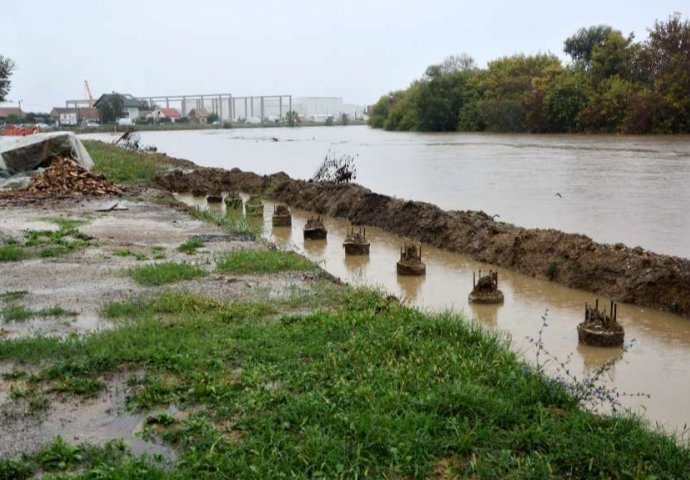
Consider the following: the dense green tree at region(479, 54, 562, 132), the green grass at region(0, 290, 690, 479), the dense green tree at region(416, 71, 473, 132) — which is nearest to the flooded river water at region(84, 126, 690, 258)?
the green grass at region(0, 290, 690, 479)

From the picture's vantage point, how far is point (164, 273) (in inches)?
328

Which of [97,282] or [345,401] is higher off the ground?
[345,401]

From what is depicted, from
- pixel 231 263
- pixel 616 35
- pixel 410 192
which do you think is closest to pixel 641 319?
pixel 231 263

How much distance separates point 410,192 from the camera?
21656mm

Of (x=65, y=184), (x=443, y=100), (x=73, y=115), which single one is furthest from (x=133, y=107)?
(x=65, y=184)

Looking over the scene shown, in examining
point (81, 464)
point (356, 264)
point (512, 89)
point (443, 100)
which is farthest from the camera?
point (443, 100)

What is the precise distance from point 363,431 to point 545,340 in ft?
11.5

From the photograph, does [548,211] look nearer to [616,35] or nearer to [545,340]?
[545,340]

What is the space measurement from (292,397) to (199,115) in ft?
558

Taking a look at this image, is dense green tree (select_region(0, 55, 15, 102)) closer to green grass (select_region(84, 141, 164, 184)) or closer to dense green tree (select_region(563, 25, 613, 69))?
green grass (select_region(84, 141, 164, 184))

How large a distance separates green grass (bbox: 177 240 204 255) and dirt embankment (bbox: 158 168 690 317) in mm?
4026

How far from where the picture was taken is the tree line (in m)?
50.6

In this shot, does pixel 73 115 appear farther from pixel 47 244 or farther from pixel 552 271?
pixel 552 271

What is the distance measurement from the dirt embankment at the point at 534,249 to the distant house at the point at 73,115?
122191 millimetres
